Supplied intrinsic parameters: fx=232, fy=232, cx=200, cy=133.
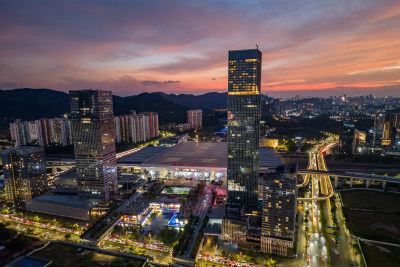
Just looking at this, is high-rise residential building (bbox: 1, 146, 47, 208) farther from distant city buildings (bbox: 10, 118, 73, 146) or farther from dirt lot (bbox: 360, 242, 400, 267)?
dirt lot (bbox: 360, 242, 400, 267)

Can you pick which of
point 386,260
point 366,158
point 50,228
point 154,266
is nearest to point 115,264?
point 154,266

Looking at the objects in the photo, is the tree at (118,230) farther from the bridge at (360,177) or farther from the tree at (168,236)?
the bridge at (360,177)

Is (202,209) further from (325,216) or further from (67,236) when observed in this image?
(67,236)

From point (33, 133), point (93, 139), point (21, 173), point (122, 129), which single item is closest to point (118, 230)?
point (93, 139)

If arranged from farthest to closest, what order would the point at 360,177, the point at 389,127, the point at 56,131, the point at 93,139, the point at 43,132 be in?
the point at 56,131, the point at 43,132, the point at 389,127, the point at 360,177, the point at 93,139

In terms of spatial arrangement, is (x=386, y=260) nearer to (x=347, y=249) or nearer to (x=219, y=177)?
(x=347, y=249)

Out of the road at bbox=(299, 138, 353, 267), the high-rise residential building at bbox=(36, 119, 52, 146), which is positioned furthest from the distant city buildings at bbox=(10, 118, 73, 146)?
the road at bbox=(299, 138, 353, 267)
